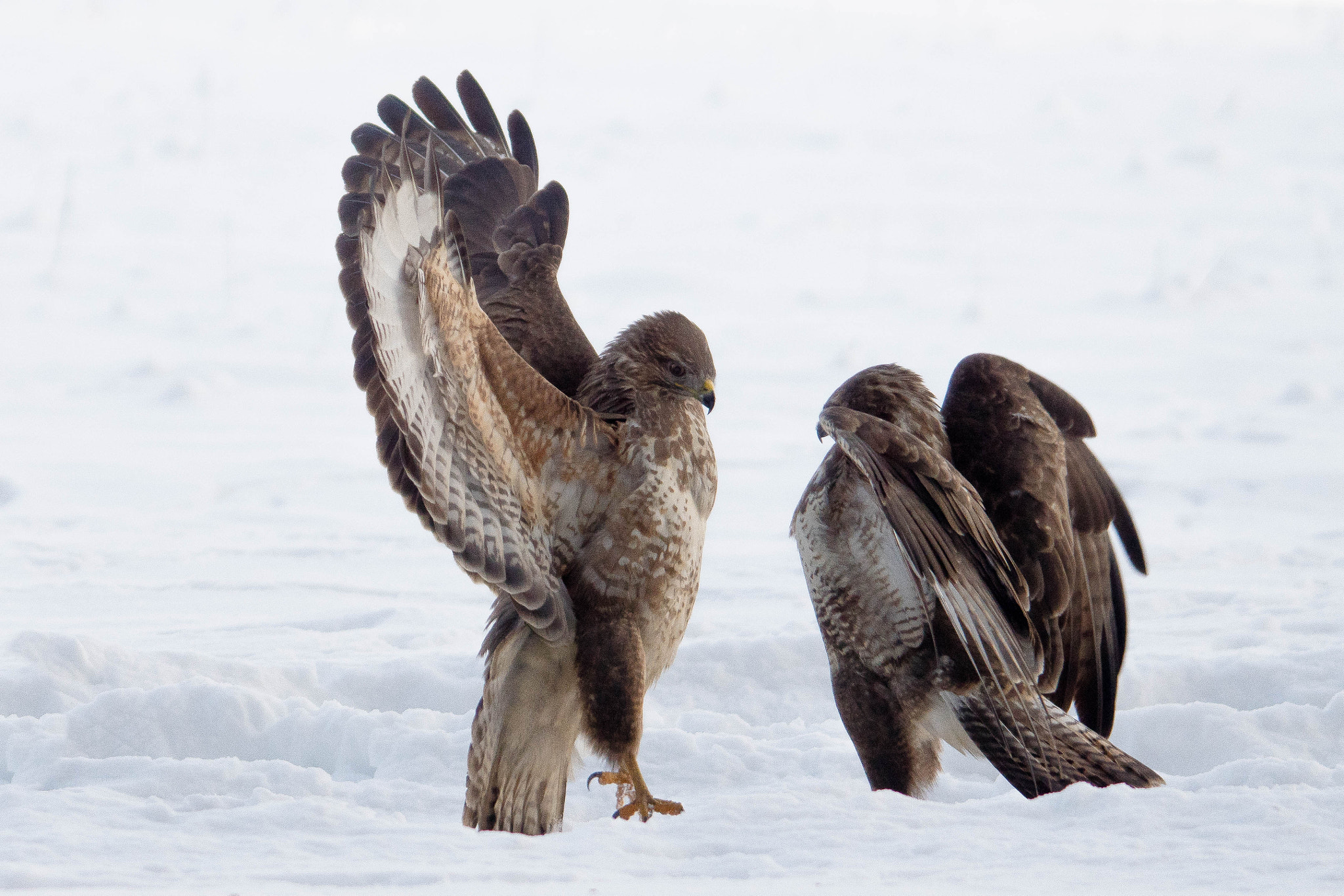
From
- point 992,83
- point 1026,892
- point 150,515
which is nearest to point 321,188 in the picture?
point 150,515

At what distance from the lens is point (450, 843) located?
10.3 feet

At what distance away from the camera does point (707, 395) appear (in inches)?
172

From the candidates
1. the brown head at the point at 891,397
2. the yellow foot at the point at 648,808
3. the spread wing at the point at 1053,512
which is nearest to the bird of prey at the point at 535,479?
the yellow foot at the point at 648,808

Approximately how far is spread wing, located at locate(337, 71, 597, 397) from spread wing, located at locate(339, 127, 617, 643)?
0.54 metres

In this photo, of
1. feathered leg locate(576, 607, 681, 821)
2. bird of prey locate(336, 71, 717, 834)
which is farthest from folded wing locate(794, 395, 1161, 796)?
feathered leg locate(576, 607, 681, 821)

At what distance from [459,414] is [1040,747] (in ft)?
6.41

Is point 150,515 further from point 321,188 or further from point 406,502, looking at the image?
point 321,188

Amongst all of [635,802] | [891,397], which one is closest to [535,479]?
[635,802]

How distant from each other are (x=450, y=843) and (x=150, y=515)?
19.0ft

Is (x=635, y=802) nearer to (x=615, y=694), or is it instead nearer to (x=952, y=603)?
(x=615, y=694)

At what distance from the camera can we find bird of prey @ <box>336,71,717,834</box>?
3.63 m

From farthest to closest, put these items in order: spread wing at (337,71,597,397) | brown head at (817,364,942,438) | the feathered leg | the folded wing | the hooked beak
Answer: spread wing at (337,71,597,397) → brown head at (817,364,942,438) → the hooked beak → the feathered leg → the folded wing

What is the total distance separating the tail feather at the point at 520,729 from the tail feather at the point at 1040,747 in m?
1.20

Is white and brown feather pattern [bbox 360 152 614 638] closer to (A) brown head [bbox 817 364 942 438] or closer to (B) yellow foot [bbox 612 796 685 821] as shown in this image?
(B) yellow foot [bbox 612 796 685 821]
